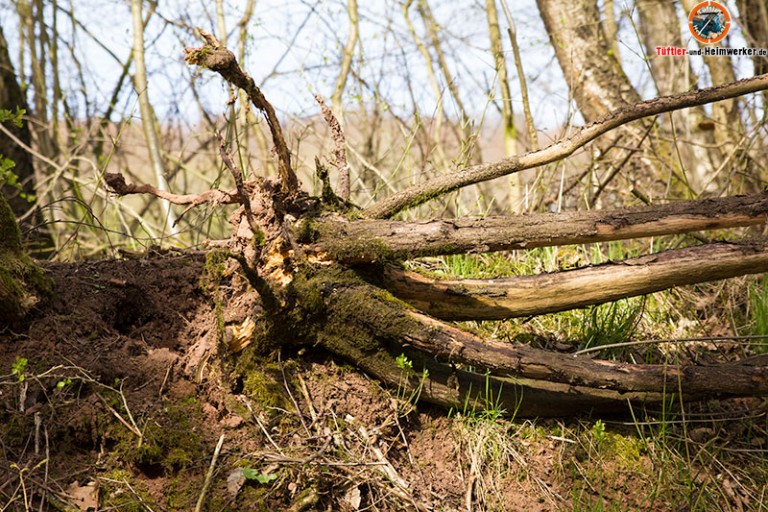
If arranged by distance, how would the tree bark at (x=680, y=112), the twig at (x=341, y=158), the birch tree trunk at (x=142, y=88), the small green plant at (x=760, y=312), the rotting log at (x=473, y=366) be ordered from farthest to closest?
the tree bark at (x=680, y=112)
the birch tree trunk at (x=142, y=88)
the small green plant at (x=760, y=312)
the twig at (x=341, y=158)
the rotting log at (x=473, y=366)

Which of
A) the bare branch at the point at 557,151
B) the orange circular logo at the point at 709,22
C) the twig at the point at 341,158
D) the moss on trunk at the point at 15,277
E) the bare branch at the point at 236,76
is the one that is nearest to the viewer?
the bare branch at the point at 236,76

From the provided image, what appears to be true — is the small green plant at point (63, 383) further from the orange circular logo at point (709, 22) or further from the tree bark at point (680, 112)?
the orange circular logo at point (709, 22)

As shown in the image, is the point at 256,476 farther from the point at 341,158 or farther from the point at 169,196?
the point at 341,158

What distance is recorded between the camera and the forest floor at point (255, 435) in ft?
7.48

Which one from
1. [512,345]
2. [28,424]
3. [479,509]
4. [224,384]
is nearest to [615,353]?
[512,345]

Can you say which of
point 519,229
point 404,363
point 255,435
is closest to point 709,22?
point 519,229

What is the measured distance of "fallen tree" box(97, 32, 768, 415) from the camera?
2.61 m

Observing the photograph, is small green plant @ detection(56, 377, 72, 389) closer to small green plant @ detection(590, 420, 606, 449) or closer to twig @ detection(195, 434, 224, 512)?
twig @ detection(195, 434, 224, 512)

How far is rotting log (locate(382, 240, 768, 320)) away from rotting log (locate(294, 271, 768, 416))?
0.16m

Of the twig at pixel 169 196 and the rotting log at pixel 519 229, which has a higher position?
the twig at pixel 169 196

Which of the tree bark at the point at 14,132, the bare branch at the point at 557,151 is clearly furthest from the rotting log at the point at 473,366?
the tree bark at the point at 14,132

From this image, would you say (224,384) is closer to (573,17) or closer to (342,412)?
(342,412)

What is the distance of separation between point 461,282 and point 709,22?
4370 mm

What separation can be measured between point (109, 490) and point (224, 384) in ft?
1.86
